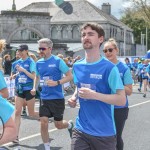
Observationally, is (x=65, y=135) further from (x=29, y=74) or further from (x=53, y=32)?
(x=53, y=32)

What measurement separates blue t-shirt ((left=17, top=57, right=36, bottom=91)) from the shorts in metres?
4.83


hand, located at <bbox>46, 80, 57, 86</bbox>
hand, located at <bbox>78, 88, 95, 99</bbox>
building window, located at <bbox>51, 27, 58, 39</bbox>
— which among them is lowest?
hand, located at <bbox>46, 80, 57, 86</bbox>

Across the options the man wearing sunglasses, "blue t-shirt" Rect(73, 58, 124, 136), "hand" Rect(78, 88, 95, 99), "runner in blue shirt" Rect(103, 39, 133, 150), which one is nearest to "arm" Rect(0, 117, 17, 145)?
"hand" Rect(78, 88, 95, 99)

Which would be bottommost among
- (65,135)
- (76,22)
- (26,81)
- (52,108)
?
(65,135)

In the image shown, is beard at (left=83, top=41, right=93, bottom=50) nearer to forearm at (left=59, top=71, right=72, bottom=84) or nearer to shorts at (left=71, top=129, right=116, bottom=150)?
shorts at (left=71, top=129, right=116, bottom=150)

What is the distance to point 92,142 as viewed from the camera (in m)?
5.19

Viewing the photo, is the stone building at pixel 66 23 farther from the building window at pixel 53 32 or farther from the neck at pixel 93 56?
Answer: the neck at pixel 93 56

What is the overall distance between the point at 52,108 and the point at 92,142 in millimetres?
3162

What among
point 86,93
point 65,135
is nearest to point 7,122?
point 86,93

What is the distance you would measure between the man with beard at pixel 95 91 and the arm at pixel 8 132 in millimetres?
1985

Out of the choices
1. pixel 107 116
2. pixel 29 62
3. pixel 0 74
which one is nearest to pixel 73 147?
pixel 107 116

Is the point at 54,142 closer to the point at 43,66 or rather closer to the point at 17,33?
the point at 43,66

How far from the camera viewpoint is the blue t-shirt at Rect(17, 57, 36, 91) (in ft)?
32.7

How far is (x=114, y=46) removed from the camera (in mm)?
6801
